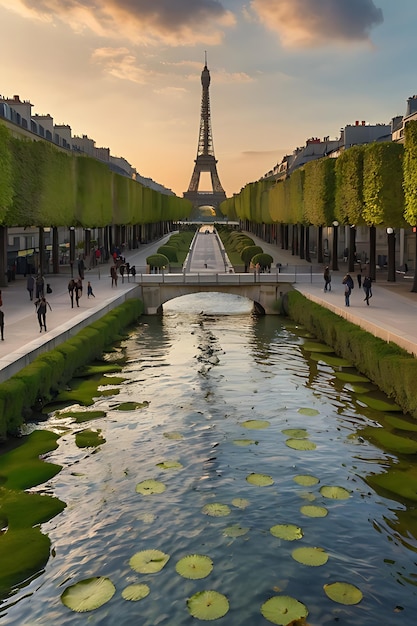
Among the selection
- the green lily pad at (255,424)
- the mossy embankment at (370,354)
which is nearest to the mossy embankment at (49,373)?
the green lily pad at (255,424)

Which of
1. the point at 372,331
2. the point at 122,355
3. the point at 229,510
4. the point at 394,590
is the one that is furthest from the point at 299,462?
the point at 122,355

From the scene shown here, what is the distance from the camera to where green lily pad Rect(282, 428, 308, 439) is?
21.7m

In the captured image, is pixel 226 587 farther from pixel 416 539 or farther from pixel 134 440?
pixel 134 440

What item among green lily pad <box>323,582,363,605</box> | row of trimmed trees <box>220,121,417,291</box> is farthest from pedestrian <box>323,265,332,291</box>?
green lily pad <box>323,582,363,605</box>

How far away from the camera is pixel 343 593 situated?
42.9 ft

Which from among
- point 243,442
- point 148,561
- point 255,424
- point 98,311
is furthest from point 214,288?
point 148,561

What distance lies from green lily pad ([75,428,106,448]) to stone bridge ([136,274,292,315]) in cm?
2692

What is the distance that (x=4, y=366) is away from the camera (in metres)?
22.2

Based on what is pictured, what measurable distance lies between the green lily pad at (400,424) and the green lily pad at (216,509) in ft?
25.7

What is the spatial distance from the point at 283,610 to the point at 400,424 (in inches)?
439

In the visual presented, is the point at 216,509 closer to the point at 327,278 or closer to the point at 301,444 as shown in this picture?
the point at 301,444

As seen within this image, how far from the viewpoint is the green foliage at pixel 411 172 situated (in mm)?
41531

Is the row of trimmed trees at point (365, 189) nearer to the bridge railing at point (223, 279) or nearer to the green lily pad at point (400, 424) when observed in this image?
the bridge railing at point (223, 279)

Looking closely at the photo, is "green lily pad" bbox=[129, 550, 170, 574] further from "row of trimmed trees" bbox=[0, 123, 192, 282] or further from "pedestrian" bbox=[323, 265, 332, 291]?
"pedestrian" bbox=[323, 265, 332, 291]
